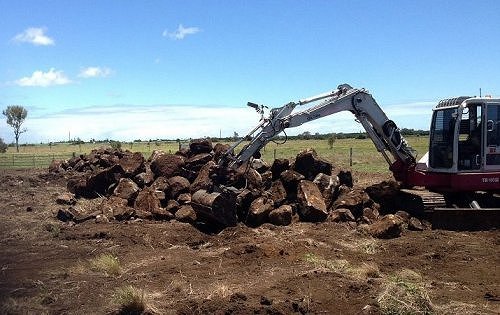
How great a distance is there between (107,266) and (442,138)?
9279mm

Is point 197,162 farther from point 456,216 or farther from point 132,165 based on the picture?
point 456,216

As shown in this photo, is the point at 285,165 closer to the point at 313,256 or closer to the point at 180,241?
the point at 180,241

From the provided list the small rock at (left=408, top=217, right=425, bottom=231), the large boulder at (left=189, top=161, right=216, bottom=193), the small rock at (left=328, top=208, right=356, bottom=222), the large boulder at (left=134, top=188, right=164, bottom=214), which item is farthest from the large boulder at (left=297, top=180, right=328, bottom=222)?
the large boulder at (left=134, top=188, right=164, bottom=214)

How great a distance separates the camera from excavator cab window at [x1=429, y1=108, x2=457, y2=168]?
45.7ft

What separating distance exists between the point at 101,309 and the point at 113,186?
1099cm

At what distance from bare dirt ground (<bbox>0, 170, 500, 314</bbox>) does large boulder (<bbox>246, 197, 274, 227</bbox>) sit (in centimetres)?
37

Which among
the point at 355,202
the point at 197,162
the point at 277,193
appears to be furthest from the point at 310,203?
the point at 197,162

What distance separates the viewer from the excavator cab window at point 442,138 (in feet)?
45.7

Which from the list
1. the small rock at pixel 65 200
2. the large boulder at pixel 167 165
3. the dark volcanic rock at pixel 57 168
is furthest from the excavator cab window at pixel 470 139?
the dark volcanic rock at pixel 57 168

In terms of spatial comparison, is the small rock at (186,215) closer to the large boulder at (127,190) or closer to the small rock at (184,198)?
the small rock at (184,198)

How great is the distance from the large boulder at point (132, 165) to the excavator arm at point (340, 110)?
5.00 meters

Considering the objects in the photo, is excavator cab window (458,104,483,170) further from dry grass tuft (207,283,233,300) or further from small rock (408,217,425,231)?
dry grass tuft (207,283,233,300)

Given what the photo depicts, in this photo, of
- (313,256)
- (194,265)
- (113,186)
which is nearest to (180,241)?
(194,265)

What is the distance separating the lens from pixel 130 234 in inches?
511
